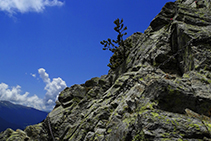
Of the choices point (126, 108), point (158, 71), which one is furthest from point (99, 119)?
point (158, 71)

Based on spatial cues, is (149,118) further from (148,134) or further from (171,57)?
(171,57)

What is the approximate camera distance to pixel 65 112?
37938 mm

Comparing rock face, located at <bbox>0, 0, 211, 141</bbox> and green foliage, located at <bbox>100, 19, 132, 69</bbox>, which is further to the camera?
green foliage, located at <bbox>100, 19, 132, 69</bbox>

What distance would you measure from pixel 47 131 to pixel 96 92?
62.8ft

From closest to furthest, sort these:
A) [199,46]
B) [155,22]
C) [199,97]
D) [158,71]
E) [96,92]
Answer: [199,97] < [199,46] < [158,71] < [155,22] < [96,92]

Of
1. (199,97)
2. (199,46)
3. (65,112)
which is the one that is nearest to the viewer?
(199,97)

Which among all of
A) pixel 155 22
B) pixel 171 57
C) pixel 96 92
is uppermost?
pixel 155 22

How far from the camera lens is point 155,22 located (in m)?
Result: 28.7

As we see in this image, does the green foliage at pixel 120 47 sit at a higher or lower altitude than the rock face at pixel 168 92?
higher

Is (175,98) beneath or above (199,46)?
beneath

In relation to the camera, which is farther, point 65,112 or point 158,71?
point 65,112

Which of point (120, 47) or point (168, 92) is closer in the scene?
point (168, 92)

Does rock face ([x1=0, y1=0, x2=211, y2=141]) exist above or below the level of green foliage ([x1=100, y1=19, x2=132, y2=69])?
below

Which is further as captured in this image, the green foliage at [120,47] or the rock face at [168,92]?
the green foliage at [120,47]
